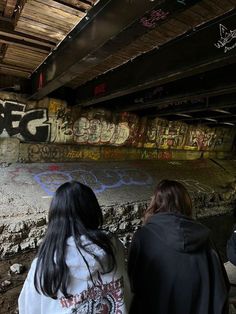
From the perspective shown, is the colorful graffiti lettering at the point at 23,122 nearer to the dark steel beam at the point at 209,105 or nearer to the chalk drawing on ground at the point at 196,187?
the dark steel beam at the point at 209,105

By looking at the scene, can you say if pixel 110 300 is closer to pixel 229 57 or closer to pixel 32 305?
pixel 32 305

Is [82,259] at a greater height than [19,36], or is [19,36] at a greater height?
[19,36]

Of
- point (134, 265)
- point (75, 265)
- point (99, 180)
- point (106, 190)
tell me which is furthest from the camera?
point (99, 180)

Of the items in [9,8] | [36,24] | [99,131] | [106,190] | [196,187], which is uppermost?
[9,8]

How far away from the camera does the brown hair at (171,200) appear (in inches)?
79.7

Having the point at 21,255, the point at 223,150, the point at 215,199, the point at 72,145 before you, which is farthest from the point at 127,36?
the point at 223,150

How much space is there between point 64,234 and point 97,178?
7.02 m

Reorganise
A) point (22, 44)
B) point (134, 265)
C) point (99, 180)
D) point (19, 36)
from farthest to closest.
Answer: point (99, 180), point (22, 44), point (19, 36), point (134, 265)

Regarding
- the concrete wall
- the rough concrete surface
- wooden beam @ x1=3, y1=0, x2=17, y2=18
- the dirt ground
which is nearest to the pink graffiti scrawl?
wooden beam @ x1=3, y1=0, x2=17, y2=18

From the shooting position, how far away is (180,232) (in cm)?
178

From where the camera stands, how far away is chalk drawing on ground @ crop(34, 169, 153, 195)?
297 inches

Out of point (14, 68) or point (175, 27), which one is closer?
point (175, 27)

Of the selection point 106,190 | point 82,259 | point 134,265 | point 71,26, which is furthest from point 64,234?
point 106,190

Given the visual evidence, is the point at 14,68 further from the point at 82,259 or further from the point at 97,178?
the point at 82,259
